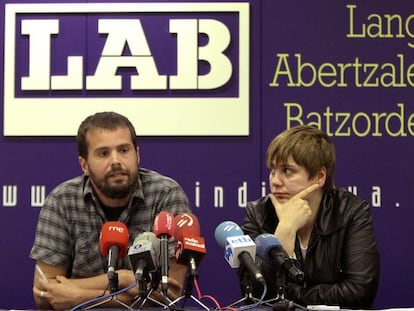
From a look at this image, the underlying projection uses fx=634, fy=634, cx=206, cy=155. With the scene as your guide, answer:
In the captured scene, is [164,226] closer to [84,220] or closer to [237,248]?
[237,248]

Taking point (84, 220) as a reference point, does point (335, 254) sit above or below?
below

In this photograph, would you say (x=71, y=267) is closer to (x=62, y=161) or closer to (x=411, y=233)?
(x=62, y=161)

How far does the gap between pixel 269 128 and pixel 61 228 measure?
1.48 metres

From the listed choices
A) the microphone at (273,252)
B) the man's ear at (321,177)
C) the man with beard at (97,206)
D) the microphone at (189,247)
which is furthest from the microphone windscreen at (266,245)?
the man's ear at (321,177)

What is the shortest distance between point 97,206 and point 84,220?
8cm

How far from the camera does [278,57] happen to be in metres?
3.62

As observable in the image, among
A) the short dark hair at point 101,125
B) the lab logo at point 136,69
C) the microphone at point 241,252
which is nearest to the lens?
the microphone at point 241,252

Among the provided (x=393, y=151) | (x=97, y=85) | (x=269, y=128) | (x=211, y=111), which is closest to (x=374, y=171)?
(x=393, y=151)

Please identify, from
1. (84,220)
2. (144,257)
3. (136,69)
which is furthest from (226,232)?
(136,69)

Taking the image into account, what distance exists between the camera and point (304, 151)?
8.05 ft

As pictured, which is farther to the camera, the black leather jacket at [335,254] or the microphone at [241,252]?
the black leather jacket at [335,254]

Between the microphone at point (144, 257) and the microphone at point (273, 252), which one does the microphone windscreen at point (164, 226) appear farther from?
the microphone at point (273, 252)

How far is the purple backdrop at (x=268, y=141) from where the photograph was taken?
3586mm

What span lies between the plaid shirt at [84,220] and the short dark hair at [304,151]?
47 centimetres
